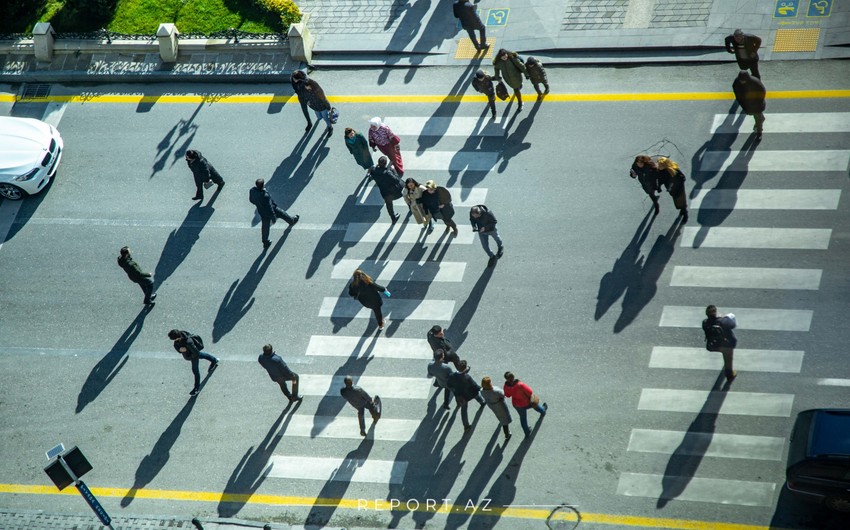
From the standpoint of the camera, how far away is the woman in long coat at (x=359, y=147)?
822 inches

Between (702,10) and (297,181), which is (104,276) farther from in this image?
(702,10)

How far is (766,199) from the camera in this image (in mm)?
19703

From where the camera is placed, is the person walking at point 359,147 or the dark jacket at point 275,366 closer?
the dark jacket at point 275,366

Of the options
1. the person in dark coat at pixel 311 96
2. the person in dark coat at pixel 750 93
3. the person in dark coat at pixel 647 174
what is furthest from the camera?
the person in dark coat at pixel 311 96

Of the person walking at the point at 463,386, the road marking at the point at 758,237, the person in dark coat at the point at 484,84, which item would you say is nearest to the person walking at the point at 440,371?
the person walking at the point at 463,386

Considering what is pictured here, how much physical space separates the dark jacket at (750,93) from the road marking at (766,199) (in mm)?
1748

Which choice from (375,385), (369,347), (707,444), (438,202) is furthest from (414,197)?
(707,444)

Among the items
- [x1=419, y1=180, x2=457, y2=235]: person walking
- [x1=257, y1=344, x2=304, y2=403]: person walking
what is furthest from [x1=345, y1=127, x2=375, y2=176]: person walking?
[x1=257, y1=344, x2=304, y2=403]: person walking

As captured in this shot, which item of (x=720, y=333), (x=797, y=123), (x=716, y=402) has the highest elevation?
(x=797, y=123)

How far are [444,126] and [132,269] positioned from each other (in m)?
7.73

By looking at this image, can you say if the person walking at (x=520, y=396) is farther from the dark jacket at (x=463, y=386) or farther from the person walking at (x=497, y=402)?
the dark jacket at (x=463, y=386)

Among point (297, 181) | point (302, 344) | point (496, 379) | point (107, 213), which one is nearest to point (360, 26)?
point (297, 181)

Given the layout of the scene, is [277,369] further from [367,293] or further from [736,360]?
[736,360]

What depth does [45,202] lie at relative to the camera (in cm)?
2355
